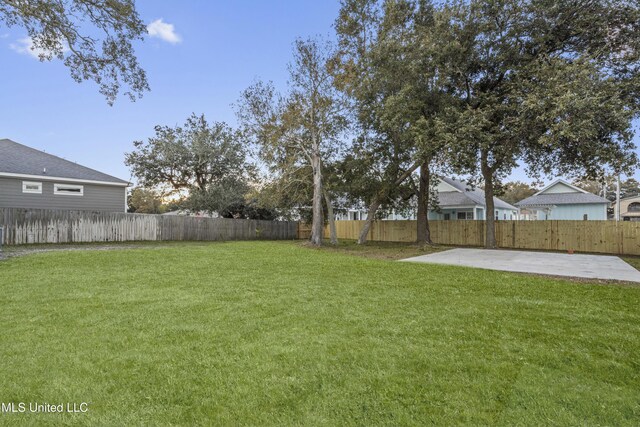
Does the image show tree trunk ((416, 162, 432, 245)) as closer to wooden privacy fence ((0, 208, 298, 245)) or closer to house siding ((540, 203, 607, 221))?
wooden privacy fence ((0, 208, 298, 245))

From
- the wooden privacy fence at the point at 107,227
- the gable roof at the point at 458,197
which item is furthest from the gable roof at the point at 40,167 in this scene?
the gable roof at the point at 458,197

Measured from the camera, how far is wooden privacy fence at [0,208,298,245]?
12781mm

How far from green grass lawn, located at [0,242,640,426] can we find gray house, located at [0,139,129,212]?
40.8 ft

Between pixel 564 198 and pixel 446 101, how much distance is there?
1800 centimetres

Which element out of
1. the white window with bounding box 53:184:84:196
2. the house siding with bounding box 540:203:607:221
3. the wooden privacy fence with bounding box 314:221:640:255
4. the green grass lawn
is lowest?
the green grass lawn

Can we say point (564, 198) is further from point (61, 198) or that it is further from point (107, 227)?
point (61, 198)

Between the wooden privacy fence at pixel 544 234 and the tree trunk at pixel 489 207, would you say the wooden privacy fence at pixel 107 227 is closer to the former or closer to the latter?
the wooden privacy fence at pixel 544 234

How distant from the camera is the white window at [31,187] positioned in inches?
597

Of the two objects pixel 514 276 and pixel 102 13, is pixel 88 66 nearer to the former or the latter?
pixel 102 13

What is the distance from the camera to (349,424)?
6.34 feet

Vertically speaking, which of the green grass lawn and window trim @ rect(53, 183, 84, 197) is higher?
window trim @ rect(53, 183, 84, 197)

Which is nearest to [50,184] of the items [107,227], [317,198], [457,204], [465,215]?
[107,227]

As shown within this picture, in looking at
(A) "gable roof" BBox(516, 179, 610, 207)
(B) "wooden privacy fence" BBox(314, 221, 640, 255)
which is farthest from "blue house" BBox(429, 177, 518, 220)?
(A) "gable roof" BBox(516, 179, 610, 207)

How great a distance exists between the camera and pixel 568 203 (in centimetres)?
2375
